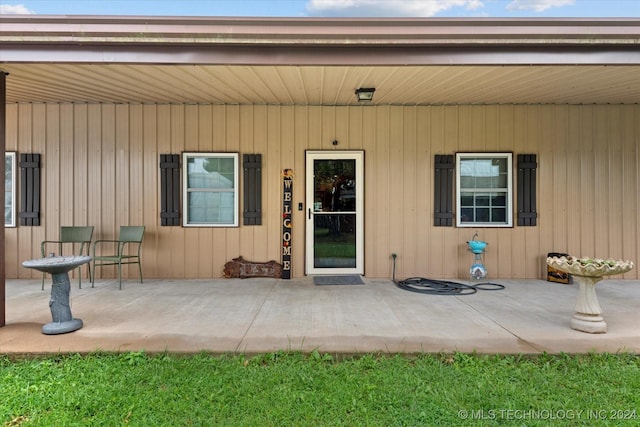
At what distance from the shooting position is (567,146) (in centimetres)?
520

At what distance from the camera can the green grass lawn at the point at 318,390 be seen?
6.19 feet

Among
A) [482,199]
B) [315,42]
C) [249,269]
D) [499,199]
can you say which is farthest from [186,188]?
[499,199]

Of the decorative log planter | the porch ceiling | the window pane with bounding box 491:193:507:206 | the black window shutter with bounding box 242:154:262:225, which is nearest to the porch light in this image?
the porch ceiling

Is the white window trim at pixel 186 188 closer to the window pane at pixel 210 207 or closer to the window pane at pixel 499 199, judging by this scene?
the window pane at pixel 210 207

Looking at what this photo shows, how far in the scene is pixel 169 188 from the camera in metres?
5.12

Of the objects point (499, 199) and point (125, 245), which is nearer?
point (125, 245)

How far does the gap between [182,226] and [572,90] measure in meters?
5.41

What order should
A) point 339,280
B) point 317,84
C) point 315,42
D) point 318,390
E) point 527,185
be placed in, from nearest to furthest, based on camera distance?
point 318,390 < point 315,42 < point 317,84 < point 339,280 < point 527,185

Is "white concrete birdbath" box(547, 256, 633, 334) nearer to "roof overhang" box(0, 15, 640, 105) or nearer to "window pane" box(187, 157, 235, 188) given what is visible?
"roof overhang" box(0, 15, 640, 105)

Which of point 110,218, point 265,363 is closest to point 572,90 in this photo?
point 265,363

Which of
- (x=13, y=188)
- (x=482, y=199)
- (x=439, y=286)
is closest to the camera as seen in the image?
(x=439, y=286)

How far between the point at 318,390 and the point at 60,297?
2.34 meters

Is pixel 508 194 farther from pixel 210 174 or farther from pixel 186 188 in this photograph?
pixel 186 188

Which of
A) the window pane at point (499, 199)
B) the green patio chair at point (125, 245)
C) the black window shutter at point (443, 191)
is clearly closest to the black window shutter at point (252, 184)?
the green patio chair at point (125, 245)
